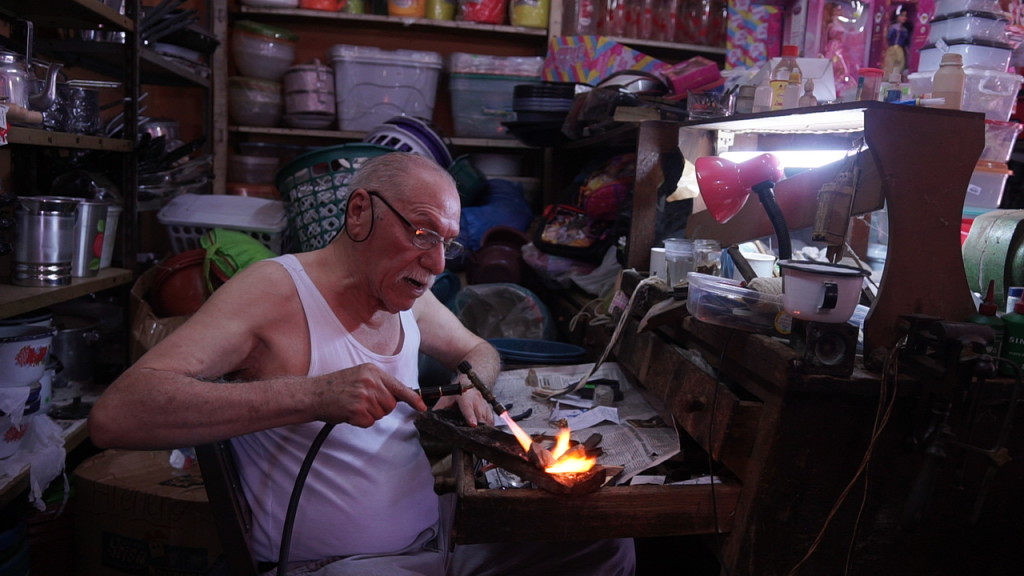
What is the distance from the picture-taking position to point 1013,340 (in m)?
1.55

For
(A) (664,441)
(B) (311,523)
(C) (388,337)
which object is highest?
(C) (388,337)

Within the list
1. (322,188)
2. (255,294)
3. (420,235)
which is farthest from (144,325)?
(420,235)

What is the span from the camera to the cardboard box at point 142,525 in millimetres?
2520

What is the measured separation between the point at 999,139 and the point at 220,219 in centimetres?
356

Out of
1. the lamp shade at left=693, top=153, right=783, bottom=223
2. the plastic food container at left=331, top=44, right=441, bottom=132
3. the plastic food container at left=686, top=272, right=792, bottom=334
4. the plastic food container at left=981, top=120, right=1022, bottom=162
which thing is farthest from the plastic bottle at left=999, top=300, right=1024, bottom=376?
the plastic food container at left=331, top=44, right=441, bottom=132

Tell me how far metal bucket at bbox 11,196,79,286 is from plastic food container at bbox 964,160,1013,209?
332cm

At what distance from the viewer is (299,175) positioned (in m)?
3.65

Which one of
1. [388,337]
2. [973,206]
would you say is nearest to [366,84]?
[388,337]

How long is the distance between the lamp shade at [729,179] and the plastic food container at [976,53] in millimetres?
1144

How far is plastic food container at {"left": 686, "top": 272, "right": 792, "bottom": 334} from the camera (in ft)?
5.60

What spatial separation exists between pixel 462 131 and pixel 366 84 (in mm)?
694

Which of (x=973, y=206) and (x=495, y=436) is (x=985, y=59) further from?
(x=495, y=436)

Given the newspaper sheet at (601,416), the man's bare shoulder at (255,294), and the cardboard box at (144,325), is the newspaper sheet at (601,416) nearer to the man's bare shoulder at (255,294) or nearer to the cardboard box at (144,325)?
the man's bare shoulder at (255,294)

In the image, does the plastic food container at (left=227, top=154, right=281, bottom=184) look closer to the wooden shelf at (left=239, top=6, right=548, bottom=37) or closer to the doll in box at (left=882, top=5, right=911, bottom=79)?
the wooden shelf at (left=239, top=6, right=548, bottom=37)
